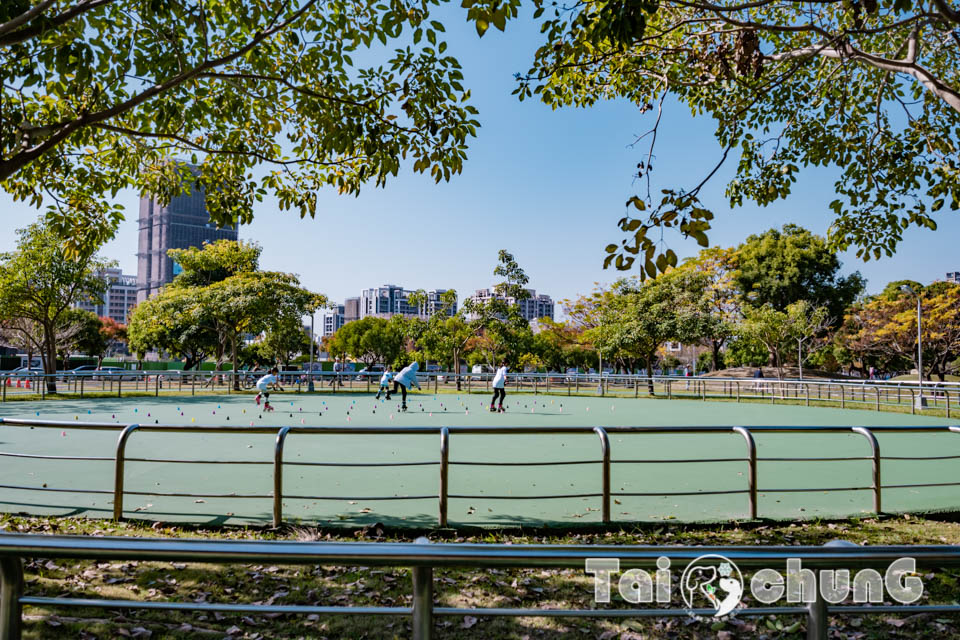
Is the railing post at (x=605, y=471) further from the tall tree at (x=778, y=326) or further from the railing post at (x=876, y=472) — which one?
the tall tree at (x=778, y=326)

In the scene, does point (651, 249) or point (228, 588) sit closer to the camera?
point (651, 249)

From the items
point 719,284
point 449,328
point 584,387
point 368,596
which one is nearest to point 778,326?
point 719,284

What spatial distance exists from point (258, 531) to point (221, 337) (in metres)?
31.8

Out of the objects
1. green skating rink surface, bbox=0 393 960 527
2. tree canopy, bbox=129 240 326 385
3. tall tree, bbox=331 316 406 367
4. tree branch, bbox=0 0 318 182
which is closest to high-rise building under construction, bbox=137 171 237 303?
tall tree, bbox=331 316 406 367

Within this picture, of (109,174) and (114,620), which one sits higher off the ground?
(109,174)

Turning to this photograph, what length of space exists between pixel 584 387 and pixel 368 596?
26.6 m

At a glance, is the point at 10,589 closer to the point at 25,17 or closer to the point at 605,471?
the point at 25,17

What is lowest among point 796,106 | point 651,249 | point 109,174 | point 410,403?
point 410,403

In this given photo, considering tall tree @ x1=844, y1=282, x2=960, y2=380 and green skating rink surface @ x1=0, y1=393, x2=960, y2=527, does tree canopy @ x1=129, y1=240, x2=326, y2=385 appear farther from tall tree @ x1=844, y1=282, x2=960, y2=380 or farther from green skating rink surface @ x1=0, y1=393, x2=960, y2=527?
tall tree @ x1=844, y1=282, x2=960, y2=380

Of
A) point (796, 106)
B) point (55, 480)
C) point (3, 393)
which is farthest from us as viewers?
point (3, 393)

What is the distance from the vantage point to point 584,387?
30.5m

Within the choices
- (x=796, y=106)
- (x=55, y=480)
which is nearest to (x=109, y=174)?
(x=55, y=480)

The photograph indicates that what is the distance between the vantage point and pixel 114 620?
4121 millimetres

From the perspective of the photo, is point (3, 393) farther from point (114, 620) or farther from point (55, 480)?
point (114, 620)
